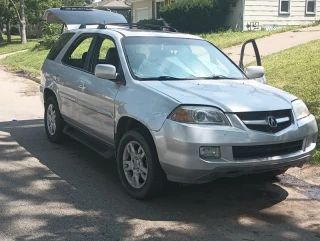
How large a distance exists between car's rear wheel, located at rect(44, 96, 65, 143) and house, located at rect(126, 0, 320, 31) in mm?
18173

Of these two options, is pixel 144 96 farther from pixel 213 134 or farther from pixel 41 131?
pixel 41 131

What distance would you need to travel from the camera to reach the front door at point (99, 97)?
17.8 feet

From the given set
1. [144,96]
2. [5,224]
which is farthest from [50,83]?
[5,224]

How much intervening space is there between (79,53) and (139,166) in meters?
2.20

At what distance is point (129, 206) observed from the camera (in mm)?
4820

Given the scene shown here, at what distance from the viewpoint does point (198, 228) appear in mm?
4309

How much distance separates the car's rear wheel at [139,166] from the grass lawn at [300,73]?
103 inches

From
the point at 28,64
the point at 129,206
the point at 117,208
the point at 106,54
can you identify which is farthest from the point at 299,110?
the point at 28,64

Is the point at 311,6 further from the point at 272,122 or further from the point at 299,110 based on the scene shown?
the point at 272,122

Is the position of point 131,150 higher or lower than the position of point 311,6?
lower

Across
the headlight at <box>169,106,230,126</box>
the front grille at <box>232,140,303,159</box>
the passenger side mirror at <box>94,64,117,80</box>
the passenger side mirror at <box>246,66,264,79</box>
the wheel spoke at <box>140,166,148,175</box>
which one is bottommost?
the wheel spoke at <box>140,166,148,175</box>

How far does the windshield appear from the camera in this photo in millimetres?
5434

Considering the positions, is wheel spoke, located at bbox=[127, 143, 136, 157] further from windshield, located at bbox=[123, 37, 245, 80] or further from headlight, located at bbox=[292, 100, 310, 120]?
headlight, located at bbox=[292, 100, 310, 120]

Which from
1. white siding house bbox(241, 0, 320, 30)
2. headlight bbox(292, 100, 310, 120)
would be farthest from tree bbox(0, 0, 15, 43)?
headlight bbox(292, 100, 310, 120)
